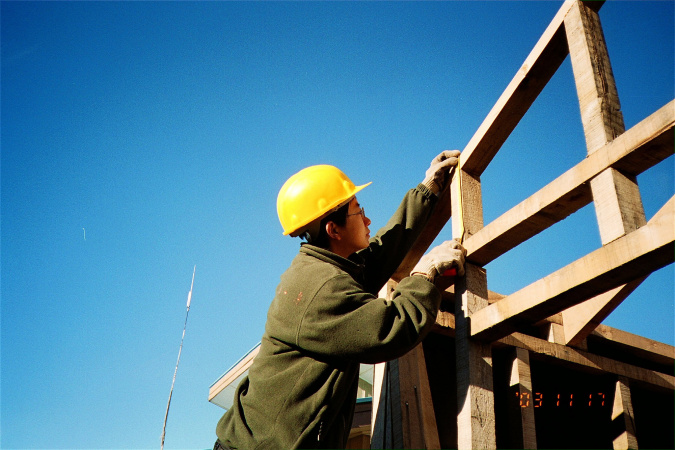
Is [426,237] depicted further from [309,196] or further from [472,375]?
[472,375]

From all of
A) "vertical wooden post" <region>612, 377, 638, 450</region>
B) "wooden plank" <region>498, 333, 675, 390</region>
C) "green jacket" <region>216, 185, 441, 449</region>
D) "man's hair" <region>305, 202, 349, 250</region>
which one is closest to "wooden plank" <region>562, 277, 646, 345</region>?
"wooden plank" <region>498, 333, 675, 390</region>

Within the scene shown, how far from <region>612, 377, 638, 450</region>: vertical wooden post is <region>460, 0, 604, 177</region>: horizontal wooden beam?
67.1 inches

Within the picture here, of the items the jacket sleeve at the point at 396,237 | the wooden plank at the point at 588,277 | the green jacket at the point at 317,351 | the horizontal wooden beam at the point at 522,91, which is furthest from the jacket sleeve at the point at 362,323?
the horizontal wooden beam at the point at 522,91

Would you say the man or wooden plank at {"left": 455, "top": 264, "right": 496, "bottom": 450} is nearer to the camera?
the man

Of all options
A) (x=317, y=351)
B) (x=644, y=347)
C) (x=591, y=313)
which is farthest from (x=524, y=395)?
(x=644, y=347)

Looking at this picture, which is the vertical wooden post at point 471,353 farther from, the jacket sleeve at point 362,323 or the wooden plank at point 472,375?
the jacket sleeve at point 362,323

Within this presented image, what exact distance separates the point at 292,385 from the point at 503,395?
55.0 inches

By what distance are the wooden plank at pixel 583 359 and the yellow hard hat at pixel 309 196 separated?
124 centimetres

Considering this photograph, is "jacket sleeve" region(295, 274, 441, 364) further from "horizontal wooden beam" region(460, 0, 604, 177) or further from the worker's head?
"horizontal wooden beam" region(460, 0, 604, 177)

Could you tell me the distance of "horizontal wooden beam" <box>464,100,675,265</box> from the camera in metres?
2.17

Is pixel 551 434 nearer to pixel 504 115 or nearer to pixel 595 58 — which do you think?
pixel 504 115

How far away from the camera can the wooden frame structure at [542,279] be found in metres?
2.21

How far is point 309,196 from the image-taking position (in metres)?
3.16

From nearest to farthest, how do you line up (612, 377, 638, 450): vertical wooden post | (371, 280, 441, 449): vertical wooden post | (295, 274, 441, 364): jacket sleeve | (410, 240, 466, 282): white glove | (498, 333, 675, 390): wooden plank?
1. (295, 274, 441, 364): jacket sleeve
2. (410, 240, 466, 282): white glove
3. (371, 280, 441, 449): vertical wooden post
4. (498, 333, 675, 390): wooden plank
5. (612, 377, 638, 450): vertical wooden post
